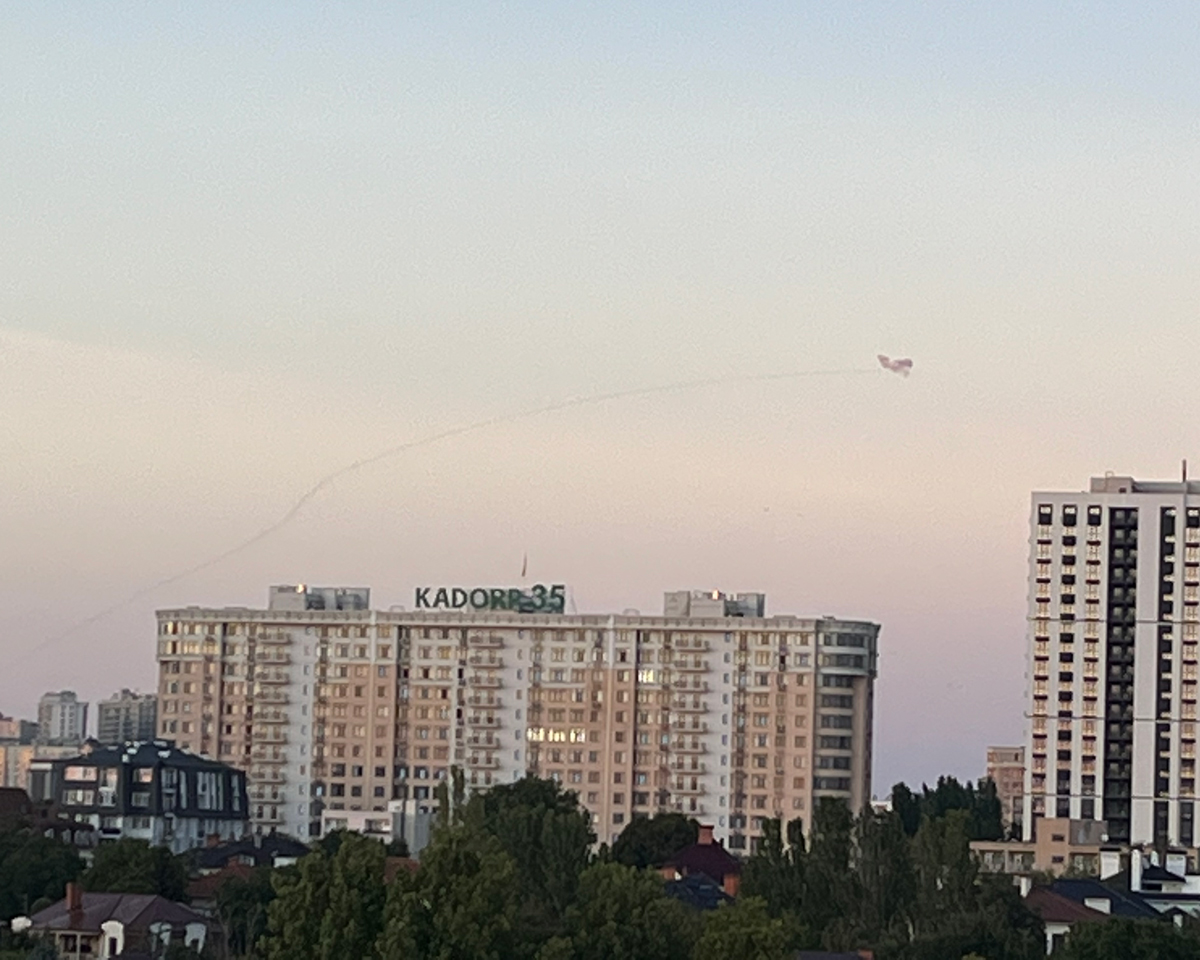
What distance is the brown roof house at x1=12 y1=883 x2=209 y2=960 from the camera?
104m

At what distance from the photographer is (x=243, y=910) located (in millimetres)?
111062

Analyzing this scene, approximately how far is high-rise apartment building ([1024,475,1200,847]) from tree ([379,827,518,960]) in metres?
113

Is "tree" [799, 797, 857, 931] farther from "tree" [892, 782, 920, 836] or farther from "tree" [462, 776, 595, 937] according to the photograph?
"tree" [892, 782, 920, 836]

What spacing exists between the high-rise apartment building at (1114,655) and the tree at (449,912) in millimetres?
113291

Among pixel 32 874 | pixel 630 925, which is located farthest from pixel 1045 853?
pixel 630 925

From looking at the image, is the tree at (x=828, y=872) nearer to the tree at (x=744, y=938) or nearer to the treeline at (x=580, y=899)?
the treeline at (x=580, y=899)

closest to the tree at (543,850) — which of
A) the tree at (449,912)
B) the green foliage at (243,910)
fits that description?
the green foliage at (243,910)

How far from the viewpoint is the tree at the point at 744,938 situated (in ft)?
260

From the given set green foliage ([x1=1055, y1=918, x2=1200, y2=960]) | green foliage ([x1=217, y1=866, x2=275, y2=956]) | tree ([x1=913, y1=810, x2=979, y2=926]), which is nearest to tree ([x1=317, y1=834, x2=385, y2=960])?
green foliage ([x1=1055, y1=918, x2=1200, y2=960])

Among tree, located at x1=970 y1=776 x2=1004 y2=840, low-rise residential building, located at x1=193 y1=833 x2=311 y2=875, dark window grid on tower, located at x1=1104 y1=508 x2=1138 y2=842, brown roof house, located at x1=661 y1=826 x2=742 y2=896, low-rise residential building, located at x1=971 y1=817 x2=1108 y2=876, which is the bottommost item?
low-rise residential building, located at x1=193 y1=833 x2=311 y2=875

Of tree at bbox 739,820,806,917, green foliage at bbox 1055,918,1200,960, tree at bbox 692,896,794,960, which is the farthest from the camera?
tree at bbox 739,820,806,917

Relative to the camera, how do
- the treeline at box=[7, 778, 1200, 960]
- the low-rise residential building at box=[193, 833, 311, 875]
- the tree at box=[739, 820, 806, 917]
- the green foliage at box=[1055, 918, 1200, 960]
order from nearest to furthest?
the treeline at box=[7, 778, 1200, 960] < the green foliage at box=[1055, 918, 1200, 960] < the tree at box=[739, 820, 806, 917] < the low-rise residential building at box=[193, 833, 311, 875]

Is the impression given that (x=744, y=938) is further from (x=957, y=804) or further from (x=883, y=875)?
(x=957, y=804)

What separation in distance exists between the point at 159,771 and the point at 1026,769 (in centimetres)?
5158
